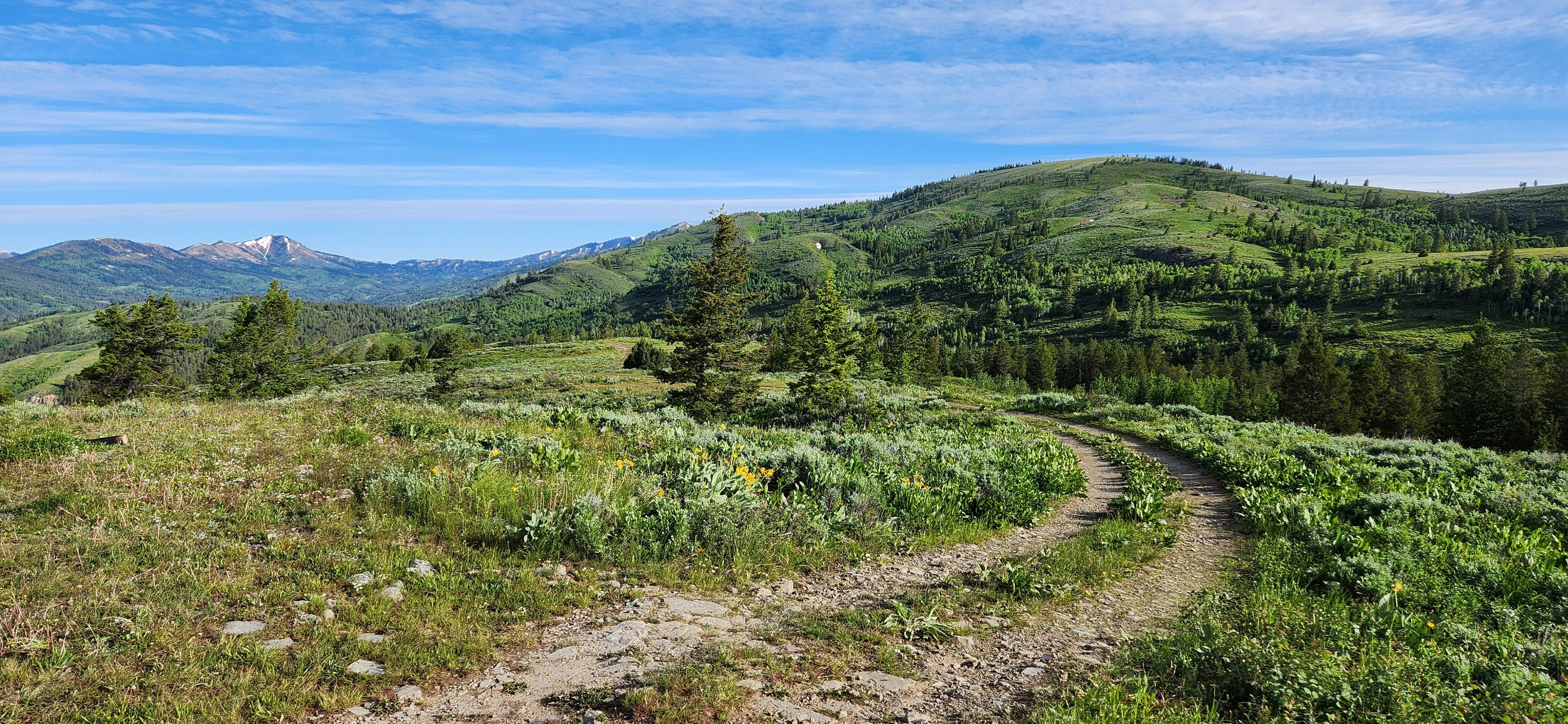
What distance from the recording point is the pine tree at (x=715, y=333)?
106ft

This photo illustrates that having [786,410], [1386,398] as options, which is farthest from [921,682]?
[1386,398]

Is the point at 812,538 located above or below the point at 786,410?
above

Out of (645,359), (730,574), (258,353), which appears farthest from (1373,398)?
(258,353)

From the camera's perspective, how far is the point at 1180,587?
26.4ft

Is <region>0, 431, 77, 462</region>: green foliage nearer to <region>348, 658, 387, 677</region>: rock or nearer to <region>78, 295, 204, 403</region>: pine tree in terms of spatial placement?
<region>348, 658, 387, 677</region>: rock

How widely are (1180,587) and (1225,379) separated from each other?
9544 centimetres

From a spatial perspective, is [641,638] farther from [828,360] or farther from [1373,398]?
[1373,398]

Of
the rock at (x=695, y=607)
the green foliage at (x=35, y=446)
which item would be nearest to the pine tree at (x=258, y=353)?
the green foliage at (x=35, y=446)

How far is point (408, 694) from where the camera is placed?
175 inches

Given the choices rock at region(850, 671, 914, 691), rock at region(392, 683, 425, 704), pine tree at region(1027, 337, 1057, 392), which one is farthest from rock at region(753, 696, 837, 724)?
pine tree at region(1027, 337, 1057, 392)

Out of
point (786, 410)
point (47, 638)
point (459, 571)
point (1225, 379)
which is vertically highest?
point (47, 638)

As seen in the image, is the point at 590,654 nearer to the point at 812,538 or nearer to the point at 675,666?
the point at 675,666

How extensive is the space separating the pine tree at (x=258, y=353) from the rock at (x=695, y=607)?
5927 cm

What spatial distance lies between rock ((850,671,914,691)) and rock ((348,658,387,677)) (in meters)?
3.45
